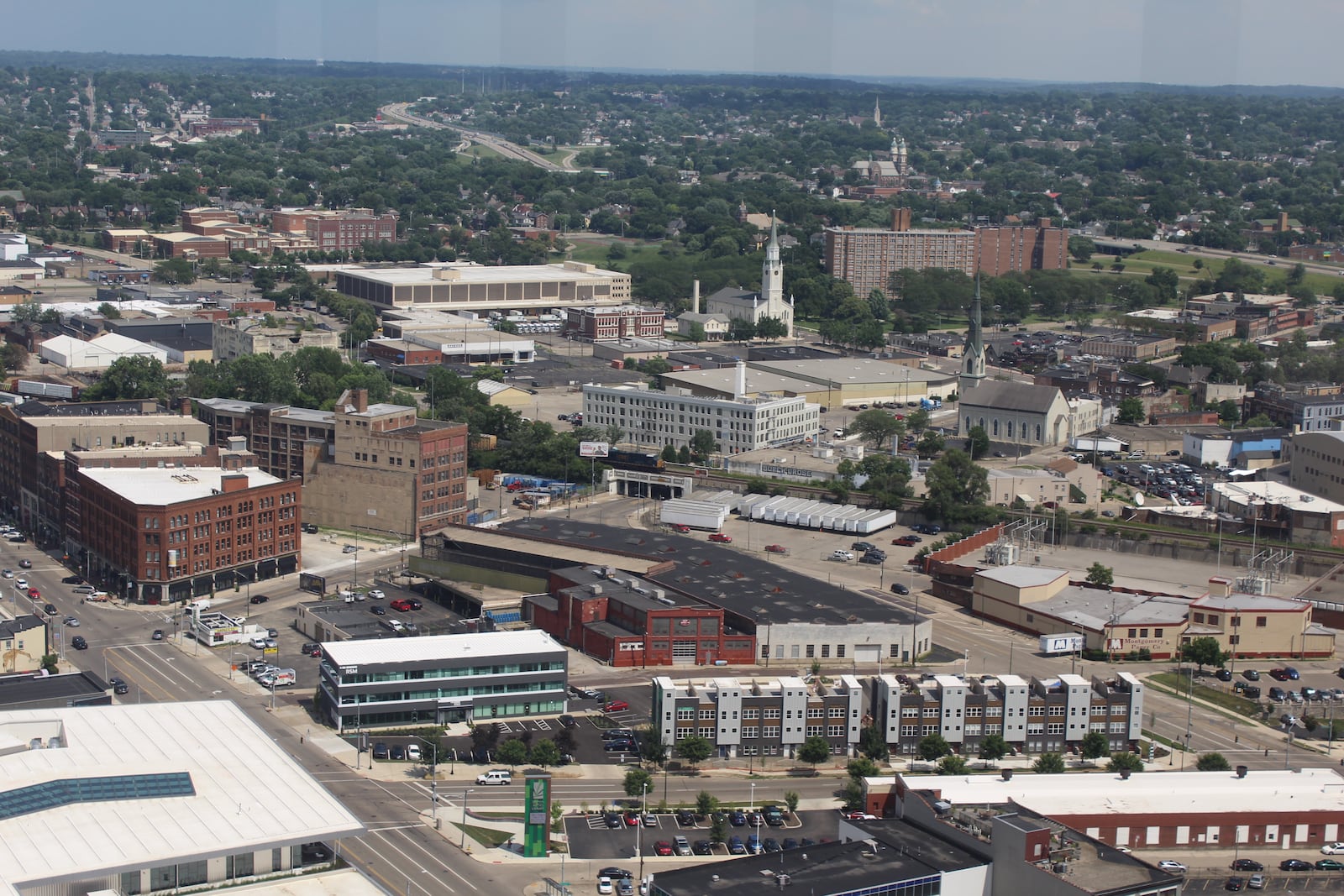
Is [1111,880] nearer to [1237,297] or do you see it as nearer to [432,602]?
[432,602]

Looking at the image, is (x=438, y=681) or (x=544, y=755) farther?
(x=438, y=681)

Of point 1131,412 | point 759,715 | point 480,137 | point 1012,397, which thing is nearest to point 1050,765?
point 759,715

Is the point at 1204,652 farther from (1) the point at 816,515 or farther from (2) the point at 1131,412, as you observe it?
(2) the point at 1131,412

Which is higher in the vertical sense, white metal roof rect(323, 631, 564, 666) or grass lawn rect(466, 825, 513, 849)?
white metal roof rect(323, 631, 564, 666)

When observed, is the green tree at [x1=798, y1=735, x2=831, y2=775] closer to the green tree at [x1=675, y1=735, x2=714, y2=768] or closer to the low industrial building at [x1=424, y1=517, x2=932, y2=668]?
the green tree at [x1=675, y1=735, x2=714, y2=768]

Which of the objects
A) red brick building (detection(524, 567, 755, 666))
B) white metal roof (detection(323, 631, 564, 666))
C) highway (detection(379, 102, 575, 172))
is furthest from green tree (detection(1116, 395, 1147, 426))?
highway (detection(379, 102, 575, 172))

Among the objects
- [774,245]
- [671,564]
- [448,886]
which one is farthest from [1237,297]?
[448,886]
